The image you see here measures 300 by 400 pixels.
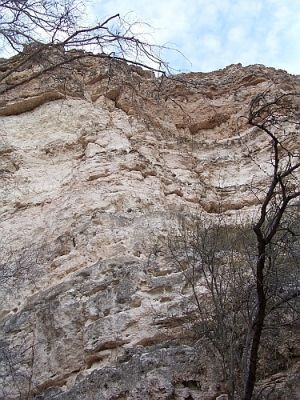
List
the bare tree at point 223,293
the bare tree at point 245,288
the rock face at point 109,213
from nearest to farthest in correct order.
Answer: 1. the bare tree at point 245,288
2. the bare tree at point 223,293
3. the rock face at point 109,213

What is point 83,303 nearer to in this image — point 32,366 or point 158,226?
point 32,366

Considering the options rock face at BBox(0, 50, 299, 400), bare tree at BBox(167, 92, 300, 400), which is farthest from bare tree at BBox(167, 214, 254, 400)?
rock face at BBox(0, 50, 299, 400)

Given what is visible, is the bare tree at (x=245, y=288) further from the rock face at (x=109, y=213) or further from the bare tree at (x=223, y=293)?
the rock face at (x=109, y=213)

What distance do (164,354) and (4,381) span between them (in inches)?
75.6

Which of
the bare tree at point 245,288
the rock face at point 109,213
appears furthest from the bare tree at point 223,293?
the rock face at point 109,213

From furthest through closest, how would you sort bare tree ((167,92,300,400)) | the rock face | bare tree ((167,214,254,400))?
the rock face → bare tree ((167,214,254,400)) → bare tree ((167,92,300,400))

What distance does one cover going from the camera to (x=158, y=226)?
371 inches

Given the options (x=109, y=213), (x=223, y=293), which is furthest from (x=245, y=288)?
(x=109, y=213)

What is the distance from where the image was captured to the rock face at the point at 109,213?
6.70 m

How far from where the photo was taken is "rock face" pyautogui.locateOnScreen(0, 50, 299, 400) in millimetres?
6703

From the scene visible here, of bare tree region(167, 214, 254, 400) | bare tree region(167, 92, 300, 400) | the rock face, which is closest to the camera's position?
bare tree region(167, 92, 300, 400)

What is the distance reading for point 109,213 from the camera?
31.5 ft

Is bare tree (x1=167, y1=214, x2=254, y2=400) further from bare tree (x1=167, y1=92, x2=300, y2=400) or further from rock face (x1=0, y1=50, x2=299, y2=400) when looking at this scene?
rock face (x1=0, y1=50, x2=299, y2=400)

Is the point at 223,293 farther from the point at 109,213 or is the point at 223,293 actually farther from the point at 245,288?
the point at 109,213
